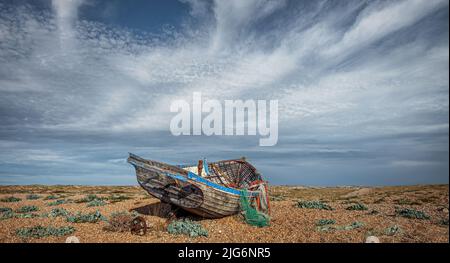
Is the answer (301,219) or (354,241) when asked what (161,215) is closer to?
(301,219)

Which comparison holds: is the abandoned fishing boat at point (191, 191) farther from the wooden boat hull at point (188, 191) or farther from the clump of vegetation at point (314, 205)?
the clump of vegetation at point (314, 205)

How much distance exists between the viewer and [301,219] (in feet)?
62.4

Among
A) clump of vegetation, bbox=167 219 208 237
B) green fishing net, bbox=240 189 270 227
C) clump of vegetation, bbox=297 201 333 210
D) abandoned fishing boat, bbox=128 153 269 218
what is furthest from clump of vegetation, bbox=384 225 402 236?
clump of vegetation, bbox=167 219 208 237

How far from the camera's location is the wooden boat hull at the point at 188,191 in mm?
15875

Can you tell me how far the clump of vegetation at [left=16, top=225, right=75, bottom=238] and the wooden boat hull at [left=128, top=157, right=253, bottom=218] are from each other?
4.45m

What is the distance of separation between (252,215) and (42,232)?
10.8 metres

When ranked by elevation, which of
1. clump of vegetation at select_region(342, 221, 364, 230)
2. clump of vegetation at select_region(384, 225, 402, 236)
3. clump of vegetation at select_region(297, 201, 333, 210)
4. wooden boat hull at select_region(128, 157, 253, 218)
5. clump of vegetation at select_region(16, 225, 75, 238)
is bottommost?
clump of vegetation at select_region(297, 201, 333, 210)

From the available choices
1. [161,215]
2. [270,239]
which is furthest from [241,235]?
[161,215]

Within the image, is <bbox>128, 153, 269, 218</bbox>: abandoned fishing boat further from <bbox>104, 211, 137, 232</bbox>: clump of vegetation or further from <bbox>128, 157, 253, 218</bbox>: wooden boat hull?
<bbox>104, 211, 137, 232</bbox>: clump of vegetation

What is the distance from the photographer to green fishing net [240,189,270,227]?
16891 millimetres

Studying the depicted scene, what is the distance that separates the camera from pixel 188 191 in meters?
16.2

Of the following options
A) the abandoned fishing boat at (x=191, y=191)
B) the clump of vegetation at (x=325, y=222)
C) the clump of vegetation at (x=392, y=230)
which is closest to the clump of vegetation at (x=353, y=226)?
the clump of vegetation at (x=325, y=222)

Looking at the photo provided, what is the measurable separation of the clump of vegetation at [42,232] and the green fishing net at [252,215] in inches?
363
